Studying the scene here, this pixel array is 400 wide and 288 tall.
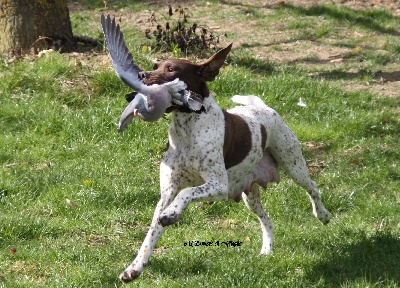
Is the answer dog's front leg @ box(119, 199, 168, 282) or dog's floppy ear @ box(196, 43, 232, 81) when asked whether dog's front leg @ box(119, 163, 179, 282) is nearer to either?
dog's front leg @ box(119, 199, 168, 282)

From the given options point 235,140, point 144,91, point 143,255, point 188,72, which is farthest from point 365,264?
point 144,91

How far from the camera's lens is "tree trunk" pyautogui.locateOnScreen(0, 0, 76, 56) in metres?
9.19

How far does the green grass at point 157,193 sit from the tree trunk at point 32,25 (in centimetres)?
35

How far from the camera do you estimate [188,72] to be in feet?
15.8

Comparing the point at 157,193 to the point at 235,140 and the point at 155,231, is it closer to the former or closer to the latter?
the point at 235,140

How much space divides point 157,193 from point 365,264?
2082mm

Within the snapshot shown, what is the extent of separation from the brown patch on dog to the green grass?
681mm

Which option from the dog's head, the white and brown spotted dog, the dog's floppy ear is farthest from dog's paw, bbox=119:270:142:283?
the dog's floppy ear

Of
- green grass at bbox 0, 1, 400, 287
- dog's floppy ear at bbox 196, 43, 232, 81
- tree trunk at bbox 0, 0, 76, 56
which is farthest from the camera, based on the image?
tree trunk at bbox 0, 0, 76, 56

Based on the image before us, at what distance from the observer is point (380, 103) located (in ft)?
29.5

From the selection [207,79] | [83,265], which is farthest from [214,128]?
[83,265]

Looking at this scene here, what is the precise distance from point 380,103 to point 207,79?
4563 millimetres

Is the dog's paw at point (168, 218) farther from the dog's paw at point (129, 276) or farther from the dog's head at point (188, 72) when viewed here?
the dog's head at point (188, 72)

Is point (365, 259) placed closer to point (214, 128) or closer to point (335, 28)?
point (214, 128)
